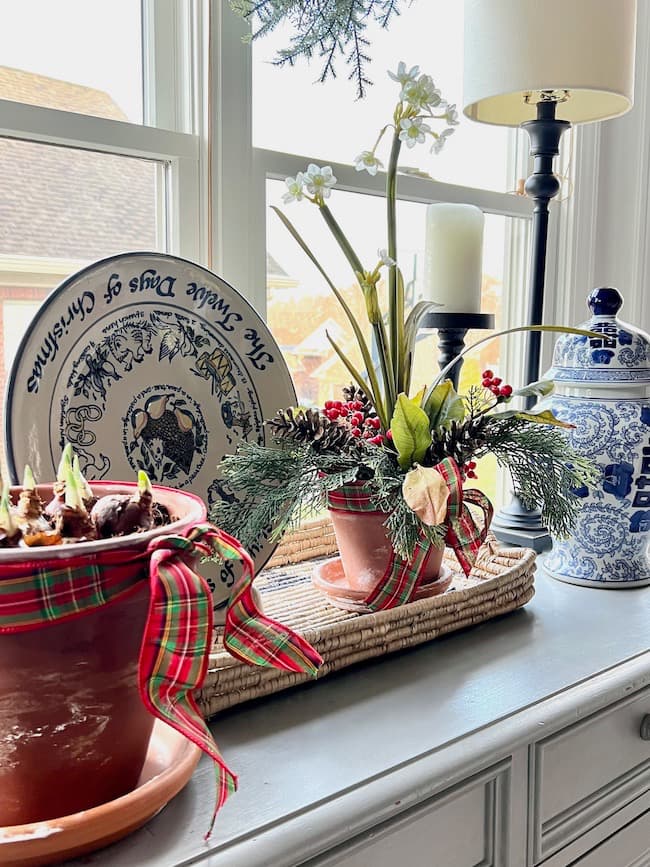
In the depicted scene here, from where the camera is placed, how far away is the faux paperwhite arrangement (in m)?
0.76

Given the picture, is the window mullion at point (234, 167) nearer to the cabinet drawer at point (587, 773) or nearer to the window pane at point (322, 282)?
the window pane at point (322, 282)

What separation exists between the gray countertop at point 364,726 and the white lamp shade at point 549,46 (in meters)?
0.69

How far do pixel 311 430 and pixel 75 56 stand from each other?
0.55 meters

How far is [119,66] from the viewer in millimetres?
983

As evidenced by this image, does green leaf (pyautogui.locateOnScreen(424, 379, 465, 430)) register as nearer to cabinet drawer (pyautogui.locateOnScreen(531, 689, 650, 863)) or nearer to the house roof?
cabinet drawer (pyautogui.locateOnScreen(531, 689, 650, 863))

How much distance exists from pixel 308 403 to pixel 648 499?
0.52 m

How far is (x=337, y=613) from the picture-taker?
2.76 feet

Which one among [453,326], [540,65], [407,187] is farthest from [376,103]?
[453,326]

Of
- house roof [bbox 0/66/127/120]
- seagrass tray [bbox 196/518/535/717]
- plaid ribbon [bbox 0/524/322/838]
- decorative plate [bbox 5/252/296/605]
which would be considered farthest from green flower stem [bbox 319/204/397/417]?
plaid ribbon [bbox 0/524/322/838]

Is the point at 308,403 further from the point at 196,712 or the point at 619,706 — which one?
the point at 196,712

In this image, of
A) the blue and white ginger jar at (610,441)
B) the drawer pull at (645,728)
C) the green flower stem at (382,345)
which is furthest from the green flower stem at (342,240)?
the drawer pull at (645,728)

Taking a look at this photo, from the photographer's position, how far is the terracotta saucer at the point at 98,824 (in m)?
0.45

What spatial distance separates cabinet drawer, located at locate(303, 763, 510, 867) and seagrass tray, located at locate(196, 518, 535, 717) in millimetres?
147

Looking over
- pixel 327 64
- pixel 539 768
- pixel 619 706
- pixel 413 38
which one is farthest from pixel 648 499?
pixel 413 38
